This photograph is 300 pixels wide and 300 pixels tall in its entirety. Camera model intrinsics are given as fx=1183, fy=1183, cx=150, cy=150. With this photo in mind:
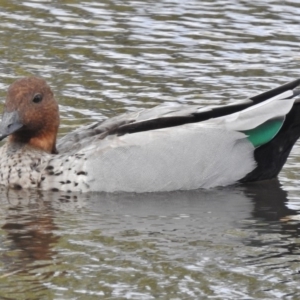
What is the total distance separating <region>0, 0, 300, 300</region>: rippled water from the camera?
354 inches

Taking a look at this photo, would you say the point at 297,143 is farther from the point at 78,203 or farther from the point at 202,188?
the point at 78,203

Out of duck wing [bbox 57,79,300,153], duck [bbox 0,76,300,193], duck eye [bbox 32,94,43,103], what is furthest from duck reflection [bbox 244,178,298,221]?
duck eye [bbox 32,94,43,103]

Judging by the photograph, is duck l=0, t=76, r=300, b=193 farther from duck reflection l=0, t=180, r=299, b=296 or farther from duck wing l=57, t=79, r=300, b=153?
duck reflection l=0, t=180, r=299, b=296

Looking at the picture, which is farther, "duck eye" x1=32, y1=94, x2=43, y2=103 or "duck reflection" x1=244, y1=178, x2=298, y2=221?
"duck eye" x1=32, y1=94, x2=43, y2=103

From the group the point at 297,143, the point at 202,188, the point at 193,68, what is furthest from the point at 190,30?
the point at 202,188

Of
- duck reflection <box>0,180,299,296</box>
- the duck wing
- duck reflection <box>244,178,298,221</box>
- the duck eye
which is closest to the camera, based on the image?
duck reflection <box>0,180,299,296</box>

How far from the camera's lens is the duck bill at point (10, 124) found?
11492 mm

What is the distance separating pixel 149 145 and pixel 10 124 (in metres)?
1.38

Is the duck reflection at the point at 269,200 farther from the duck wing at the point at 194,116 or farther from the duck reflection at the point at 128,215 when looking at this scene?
the duck wing at the point at 194,116

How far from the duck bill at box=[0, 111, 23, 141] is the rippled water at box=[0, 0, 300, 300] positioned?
2.08 ft

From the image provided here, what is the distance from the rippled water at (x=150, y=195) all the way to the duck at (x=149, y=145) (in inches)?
6.3

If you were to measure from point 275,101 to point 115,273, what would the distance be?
3460 mm

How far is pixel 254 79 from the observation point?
14852 millimetres

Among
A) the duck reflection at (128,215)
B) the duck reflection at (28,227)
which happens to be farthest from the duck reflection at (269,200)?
the duck reflection at (28,227)
